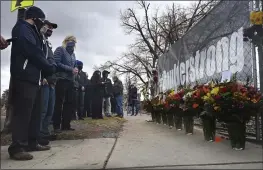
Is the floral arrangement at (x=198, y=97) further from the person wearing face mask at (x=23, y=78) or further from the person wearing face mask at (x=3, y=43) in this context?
the person wearing face mask at (x=3, y=43)

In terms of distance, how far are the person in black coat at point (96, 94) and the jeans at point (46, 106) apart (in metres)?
5.50

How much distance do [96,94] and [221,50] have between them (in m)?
6.23

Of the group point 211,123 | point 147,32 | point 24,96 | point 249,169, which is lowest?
point 249,169

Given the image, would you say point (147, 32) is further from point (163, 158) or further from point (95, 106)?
point (163, 158)

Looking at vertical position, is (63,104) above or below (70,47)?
below

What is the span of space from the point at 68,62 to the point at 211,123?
115 inches

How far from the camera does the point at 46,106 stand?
541 cm

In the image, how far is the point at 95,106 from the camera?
11555 millimetres

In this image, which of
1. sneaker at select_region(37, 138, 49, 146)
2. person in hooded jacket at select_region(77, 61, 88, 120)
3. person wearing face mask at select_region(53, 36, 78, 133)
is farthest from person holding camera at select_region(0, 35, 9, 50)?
person in hooded jacket at select_region(77, 61, 88, 120)

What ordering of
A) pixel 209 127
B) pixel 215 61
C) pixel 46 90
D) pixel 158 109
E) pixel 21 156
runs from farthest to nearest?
pixel 158 109
pixel 215 61
pixel 46 90
pixel 209 127
pixel 21 156

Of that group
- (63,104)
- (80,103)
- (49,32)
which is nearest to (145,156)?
(49,32)

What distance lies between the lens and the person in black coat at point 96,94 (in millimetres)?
11484

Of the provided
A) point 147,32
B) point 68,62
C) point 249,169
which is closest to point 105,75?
point 68,62

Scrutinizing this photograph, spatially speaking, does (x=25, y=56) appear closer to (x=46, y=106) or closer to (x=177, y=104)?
(x=46, y=106)
